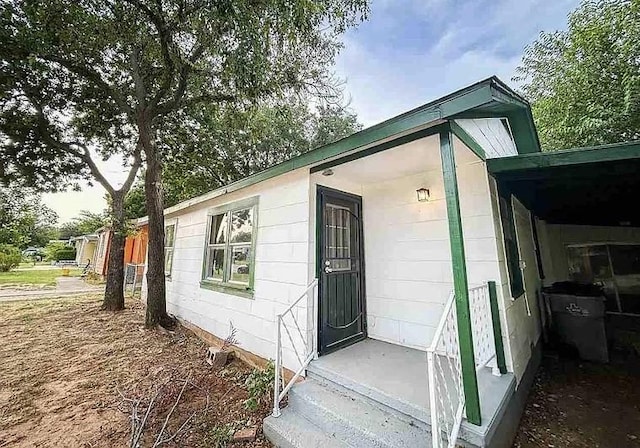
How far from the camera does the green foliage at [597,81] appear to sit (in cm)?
759

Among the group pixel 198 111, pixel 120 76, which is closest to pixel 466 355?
pixel 198 111

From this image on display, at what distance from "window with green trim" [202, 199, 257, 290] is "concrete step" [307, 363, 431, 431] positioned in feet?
5.54

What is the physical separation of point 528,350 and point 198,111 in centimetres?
847

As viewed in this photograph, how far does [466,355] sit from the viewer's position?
1.94 metres

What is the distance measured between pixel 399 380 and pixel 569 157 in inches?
107

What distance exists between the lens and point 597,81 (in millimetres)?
8477

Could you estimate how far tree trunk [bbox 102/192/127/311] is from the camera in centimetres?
730

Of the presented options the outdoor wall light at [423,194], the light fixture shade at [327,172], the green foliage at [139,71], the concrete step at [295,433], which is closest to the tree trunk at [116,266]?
the green foliage at [139,71]

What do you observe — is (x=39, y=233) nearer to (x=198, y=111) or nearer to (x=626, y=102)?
(x=198, y=111)

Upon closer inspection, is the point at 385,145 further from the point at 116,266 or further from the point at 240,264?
the point at 116,266

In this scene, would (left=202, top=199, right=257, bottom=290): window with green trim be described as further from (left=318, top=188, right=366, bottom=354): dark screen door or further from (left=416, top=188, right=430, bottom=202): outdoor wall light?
(left=416, top=188, right=430, bottom=202): outdoor wall light

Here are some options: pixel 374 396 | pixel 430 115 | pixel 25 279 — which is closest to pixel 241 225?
pixel 374 396

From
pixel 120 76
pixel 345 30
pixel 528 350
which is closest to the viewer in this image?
pixel 528 350

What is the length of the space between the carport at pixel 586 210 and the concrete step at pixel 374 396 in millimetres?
2482
